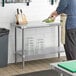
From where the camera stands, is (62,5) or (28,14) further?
(28,14)

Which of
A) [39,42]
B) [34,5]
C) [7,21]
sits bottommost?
[39,42]

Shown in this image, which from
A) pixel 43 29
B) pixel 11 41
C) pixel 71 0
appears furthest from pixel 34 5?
pixel 71 0

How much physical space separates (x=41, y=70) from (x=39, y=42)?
77 cm

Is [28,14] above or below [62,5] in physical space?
below

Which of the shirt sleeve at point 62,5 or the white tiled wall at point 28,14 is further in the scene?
the white tiled wall at point 28,14

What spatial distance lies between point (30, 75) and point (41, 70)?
33cm

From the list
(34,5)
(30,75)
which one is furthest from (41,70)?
(34,5)

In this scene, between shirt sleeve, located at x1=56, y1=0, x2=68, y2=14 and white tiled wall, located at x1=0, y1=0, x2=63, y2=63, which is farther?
white tiled wall, located at x1=0, y1=0, x2=63, y2=63

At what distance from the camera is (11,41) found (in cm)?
489

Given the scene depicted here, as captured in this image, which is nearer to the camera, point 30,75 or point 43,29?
point 30,75

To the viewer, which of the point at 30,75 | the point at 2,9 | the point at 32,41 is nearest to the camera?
the point at 30,75

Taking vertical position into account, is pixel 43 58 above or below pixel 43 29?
below

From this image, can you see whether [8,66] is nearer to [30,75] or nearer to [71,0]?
[30,75]

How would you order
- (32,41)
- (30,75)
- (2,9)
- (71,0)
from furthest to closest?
(32,41)
(2,9)
(30,75)
(71,0)
